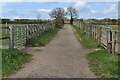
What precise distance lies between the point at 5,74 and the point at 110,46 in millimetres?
5699

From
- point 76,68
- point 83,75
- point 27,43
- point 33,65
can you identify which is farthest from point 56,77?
point 27,43

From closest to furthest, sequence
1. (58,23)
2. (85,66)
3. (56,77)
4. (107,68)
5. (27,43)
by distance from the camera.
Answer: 1. (56,77)
2. (107,68)
3. (85,66)
4. (27,43)
5. (58,23)

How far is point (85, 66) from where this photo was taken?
7797 millimetres

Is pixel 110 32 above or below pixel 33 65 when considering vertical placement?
above

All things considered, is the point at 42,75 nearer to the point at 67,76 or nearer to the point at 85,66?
the point at 67,76

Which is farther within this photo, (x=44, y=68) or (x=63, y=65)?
(x=63, y=65)

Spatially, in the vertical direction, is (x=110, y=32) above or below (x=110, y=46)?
above

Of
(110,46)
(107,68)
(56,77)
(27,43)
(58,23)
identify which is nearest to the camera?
(56,77)

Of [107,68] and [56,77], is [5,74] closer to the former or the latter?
[56,77]

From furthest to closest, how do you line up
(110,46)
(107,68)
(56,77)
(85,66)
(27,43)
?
(27,43) < (110,46) < (85,66) < (107,68) < (56,77)

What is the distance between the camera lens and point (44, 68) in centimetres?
738

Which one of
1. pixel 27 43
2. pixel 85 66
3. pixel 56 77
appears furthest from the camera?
pixel 27 43

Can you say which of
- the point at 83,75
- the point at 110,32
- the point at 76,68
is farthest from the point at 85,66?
the point at 110,32

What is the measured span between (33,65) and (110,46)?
4.24 meters
